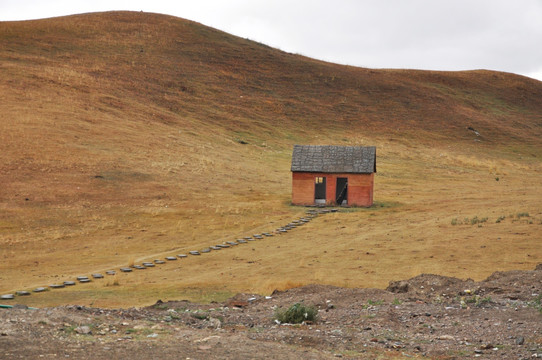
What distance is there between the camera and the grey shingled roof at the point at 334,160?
4197 cm

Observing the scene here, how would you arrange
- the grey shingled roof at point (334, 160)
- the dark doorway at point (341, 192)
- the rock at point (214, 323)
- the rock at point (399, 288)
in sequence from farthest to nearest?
the dark doorway at point (341, 192), the grey shingled roof at point (334, 160), the rock at point (399, 288), the rock at point (214, 323)

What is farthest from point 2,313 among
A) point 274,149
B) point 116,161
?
point 274,149

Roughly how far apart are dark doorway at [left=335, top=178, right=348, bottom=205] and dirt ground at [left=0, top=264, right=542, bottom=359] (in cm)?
2564

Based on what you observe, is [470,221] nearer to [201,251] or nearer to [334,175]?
[334,175]

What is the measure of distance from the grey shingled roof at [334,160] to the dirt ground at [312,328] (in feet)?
81.6

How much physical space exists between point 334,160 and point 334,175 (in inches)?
43.8

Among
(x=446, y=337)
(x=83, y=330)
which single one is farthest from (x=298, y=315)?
(x=83, y=330)

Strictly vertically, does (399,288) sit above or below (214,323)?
above

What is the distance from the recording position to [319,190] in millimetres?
45156

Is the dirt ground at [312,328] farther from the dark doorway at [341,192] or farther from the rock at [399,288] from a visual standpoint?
the dark doorway at [341,192]

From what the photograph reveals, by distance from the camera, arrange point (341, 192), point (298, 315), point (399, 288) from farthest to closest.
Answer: point (341, 192) → point (399, 288) → point (298, 315)

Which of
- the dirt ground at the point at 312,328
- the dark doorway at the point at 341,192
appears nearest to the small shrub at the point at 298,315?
the dirt ground at the point at 312,328

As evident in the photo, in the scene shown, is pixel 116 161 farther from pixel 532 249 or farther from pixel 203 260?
pixel 532 249

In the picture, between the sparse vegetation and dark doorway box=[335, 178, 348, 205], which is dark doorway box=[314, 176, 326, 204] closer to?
dark doorway box=[335, 178, 348, 205]
